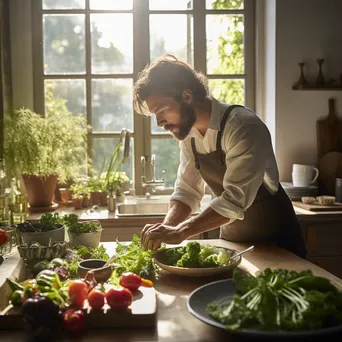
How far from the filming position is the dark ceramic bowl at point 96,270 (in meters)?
1.83

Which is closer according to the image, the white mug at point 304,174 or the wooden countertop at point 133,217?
the wooden countertop at point 133,217

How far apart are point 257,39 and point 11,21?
184 centimetres

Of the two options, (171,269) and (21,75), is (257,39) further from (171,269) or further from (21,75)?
(171,269)

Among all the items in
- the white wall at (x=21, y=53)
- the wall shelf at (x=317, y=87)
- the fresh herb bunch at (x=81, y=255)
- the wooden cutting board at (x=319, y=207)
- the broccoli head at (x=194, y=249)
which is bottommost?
the wooden cutting board at (x=319, y=207)

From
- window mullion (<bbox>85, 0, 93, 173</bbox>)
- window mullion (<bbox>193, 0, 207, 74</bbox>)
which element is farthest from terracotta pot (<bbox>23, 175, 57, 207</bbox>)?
window mullion (<bbox>193, 0, 207, 74</bbox>)

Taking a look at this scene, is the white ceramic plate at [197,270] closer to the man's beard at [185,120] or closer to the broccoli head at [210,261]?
the broccoli head at [210,261]

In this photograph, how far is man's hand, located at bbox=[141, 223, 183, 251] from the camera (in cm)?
207

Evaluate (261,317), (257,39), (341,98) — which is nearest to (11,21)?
(257,39)

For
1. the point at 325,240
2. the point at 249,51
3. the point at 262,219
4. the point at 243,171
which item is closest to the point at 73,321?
the point at 243,171

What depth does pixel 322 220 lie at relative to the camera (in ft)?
11.0

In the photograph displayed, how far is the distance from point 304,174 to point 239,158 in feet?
5.29

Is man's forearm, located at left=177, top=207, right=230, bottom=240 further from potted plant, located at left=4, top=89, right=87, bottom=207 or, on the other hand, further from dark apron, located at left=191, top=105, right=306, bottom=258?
potted plant, located at left=4, top=89, right=87, bottom=207

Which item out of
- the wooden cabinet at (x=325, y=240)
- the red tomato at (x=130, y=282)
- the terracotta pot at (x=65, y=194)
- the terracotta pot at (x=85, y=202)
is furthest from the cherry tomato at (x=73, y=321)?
the terracotta pot at (x=65, y=194)

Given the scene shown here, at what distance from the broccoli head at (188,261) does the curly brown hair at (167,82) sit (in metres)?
0.76
